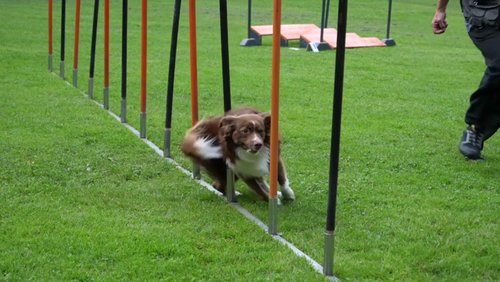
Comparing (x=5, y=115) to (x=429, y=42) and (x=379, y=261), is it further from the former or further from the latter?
(x=429, y=42)

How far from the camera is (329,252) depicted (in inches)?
158

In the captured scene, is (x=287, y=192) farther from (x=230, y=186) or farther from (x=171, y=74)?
(x=171, y=74)

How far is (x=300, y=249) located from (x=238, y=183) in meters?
1.68

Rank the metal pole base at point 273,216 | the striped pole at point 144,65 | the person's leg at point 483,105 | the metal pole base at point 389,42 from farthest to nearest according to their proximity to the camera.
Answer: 1. the metal pole base at point 389,42
2. the striped pole at point 144,65
3. the person's leg at point 483,105
4. the metal pole base at point 273,216

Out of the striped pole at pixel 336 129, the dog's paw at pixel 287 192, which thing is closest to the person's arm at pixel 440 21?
the dog's paw at pixel 287 192

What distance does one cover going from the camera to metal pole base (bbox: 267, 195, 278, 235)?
4.66 meters

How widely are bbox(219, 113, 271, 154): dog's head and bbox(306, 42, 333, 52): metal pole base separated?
30.3ft

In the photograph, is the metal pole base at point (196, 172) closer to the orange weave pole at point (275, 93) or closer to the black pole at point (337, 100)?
the orange weave pole at point (275, 93)

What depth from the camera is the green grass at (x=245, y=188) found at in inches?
167

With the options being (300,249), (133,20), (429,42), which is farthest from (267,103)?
(133,20)

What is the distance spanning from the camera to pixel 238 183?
610cm

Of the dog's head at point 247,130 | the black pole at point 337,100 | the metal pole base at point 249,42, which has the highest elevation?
the black pole at point 337,100

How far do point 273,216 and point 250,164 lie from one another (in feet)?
2.39

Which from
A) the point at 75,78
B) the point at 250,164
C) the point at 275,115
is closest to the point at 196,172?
the point at 250,164
